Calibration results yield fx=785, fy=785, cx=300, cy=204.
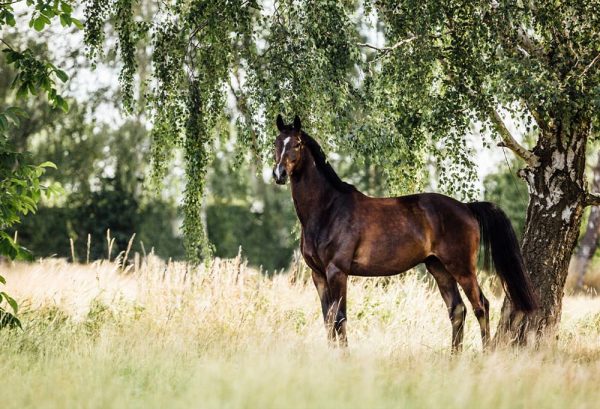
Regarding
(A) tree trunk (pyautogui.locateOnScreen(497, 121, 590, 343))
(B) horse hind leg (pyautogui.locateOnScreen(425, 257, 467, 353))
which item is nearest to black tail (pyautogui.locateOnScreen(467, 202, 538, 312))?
(B) horse hind leg (pyautogui.locateOnScreen(425, 257, 467, 353))

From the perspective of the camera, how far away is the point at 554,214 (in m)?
9.10

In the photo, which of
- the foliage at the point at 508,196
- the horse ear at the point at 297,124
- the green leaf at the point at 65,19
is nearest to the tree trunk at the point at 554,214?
the horse ear at the point at 297,124

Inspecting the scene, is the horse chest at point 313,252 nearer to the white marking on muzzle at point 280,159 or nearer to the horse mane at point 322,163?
the horse mane at point 322,163

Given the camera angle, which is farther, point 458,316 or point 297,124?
point 458,316

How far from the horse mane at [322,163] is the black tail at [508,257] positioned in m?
1.60

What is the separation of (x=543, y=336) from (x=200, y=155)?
441 centimetres

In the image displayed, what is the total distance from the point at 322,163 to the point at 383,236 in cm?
92

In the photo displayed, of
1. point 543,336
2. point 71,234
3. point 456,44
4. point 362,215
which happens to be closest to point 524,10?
point 456,44

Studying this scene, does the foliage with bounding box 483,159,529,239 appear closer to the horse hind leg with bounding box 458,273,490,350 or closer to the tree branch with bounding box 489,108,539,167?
the tree branch with bounding box 489,108,539,167

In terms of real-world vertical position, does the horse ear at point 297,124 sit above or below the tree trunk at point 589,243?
above

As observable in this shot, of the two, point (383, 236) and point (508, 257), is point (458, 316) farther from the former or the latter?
point (383, 236)

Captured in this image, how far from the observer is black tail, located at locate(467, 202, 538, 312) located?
26.4 feet

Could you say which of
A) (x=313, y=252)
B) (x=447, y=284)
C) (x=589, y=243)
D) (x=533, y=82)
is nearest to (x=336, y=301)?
(x=313, y=252)

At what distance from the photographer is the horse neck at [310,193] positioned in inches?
295
